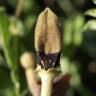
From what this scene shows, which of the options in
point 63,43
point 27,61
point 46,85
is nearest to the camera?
point 46,85

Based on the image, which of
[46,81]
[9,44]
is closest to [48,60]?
[46,81]

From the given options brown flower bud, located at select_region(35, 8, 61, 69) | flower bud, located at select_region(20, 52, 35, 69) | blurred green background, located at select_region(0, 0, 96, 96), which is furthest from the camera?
blurred green background, located at select_region(0, 0, 96, 96)

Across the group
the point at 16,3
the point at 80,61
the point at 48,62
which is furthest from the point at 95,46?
the point at 48,62

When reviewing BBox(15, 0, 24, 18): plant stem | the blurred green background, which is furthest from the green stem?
BBox(15, 0, 24, 18): plant stem

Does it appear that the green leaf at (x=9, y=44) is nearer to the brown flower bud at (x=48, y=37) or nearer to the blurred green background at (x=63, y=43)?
the blurred green background at (x=63, y=43)

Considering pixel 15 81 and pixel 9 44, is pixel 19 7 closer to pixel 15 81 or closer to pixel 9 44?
pixel 9 44

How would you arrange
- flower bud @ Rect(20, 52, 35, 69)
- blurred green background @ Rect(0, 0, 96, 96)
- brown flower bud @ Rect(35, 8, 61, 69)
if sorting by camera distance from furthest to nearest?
blurred green background @ Rect(0, 0, 96, 96), flower bud @ Rect(20, 52, 35, 69), brown flower bud @ Rect(35, 8, 61, 69)

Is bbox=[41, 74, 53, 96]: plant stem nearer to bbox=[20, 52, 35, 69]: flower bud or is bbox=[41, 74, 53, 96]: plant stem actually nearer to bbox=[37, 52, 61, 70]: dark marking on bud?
bbox=[37, 52, 61, 70]: dark marking on bud
